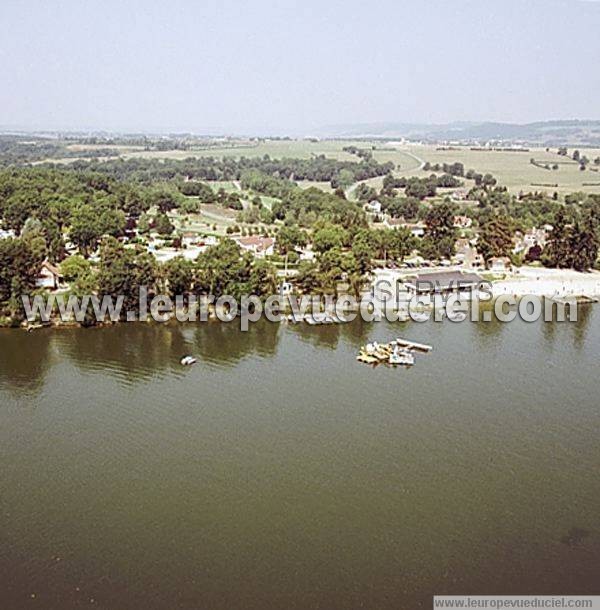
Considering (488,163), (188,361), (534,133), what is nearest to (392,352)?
(188,361)

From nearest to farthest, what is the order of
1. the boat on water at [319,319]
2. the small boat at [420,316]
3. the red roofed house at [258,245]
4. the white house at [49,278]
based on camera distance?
1. the boat on water at [319,319]
2. the small boat at [420,316]
3. the white house at [49,278]
4. the red roofed house at [258,245]

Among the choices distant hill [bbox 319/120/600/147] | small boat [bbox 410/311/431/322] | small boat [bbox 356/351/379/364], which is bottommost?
small boat [bbox 356/351/379/364]

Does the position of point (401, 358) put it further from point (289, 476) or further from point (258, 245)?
point (258, 245)

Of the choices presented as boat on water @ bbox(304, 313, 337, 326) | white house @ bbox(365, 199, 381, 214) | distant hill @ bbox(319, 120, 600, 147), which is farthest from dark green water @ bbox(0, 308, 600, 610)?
distant hill @ bbox(319, 120, 600, 147)

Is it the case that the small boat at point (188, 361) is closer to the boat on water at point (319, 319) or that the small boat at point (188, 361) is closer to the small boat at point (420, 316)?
the boat on water at point (319, 319)

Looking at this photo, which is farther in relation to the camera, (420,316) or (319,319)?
Answer: (420,316)

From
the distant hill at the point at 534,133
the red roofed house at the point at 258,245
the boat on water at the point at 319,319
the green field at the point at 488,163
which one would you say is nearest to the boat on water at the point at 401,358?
the boat on water at the point at 319,319

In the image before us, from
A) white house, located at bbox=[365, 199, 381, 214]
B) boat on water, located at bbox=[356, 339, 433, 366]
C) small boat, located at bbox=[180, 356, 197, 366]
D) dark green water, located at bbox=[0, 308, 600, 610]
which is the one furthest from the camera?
white house, located at bbox=[365, 199, 381, 214]

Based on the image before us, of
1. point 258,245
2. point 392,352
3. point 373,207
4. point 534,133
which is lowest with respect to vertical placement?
point 392,352

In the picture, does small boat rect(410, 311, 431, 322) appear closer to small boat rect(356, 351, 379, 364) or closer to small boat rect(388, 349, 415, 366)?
small boat rect(388, 349, 415, 366)
